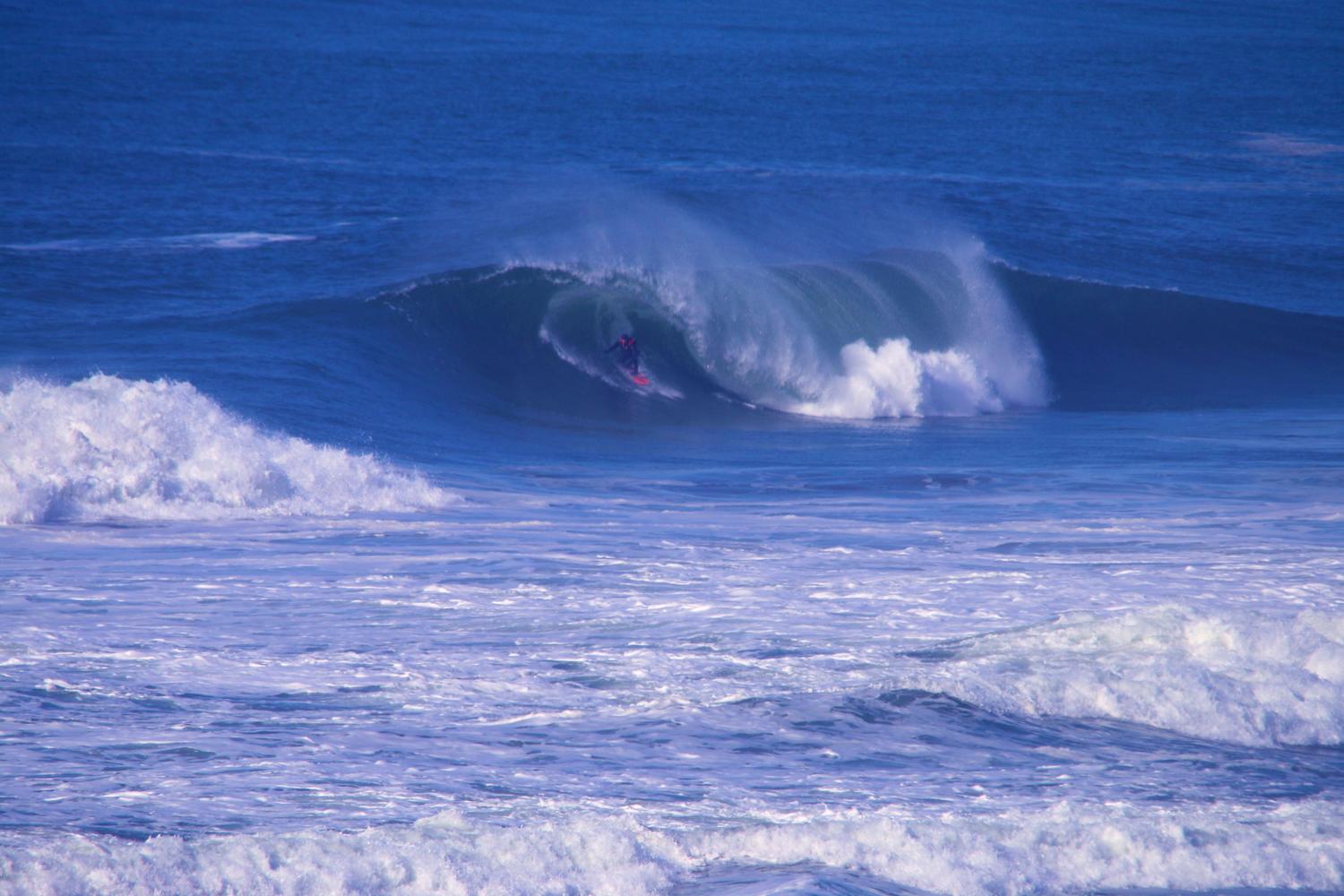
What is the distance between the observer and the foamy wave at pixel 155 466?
8664 millimetres

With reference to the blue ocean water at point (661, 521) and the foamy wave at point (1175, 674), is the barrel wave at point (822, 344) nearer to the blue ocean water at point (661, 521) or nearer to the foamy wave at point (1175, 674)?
the blue ocean water at point (661, 521)

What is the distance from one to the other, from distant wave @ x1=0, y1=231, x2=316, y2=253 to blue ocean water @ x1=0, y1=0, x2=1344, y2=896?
116mm

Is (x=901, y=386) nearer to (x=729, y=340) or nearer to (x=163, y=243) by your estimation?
(x=729, y=340)

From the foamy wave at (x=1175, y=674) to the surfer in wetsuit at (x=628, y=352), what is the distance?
9.90 meters

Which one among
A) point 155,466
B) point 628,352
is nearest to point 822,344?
point 628,352

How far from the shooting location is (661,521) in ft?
30.8

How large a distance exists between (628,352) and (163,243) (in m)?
8.45

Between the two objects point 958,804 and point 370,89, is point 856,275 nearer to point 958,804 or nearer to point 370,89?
point 958,804

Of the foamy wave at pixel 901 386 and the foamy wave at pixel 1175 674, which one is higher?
the foamy wave at pixel 901 386

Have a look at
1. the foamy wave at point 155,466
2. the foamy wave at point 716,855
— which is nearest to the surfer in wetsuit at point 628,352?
the foamy wave at point 155,466

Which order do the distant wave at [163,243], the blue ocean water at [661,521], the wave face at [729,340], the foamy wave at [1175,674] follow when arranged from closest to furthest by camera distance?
the blue ocean water at [661,521], the foamy wave at [1175,674], the wave face at [729,340], the distant wave at [163,243]

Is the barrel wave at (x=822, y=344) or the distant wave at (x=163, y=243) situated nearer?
the barrel wave at (x=822, y=344)

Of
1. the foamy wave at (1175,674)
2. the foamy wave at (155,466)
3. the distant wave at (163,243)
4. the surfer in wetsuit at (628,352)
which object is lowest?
the foamy wave at (1175,674)

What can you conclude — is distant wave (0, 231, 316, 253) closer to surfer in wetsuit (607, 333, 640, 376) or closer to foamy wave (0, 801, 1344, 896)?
surfer in wetsuit (607, 333, 640, 376)
